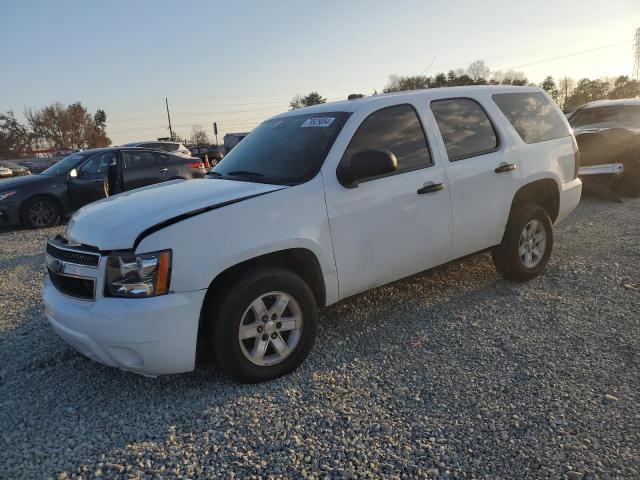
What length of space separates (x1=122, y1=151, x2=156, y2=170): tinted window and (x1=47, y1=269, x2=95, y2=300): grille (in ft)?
23.7

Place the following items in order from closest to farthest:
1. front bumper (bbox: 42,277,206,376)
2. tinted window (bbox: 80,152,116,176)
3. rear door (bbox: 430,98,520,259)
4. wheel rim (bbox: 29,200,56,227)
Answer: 1. front bumper (bbox: 42,277,206,376)
2. rear door (bbox: 430,98,520,259)
3. wheel rim (bbox: 29,200,56,227)
4. tinted window (bbox: 80,152,116,176)

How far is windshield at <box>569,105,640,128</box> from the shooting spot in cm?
919

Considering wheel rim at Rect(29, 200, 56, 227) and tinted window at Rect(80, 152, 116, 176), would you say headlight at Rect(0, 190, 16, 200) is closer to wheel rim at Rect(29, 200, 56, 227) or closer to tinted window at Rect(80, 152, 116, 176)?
wheel rim at Rect(29, 200, 56, 227)

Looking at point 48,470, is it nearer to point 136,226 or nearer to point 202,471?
point 202,471

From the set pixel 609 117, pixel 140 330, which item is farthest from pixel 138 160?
pixel 609 117

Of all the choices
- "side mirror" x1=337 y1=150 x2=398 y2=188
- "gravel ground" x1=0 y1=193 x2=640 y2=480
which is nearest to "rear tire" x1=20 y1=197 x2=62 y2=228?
"gravel ground" x1=0 y1=193 x2=640 y2=480

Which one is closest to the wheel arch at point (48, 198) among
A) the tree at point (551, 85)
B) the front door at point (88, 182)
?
the front door at point (88, 182)

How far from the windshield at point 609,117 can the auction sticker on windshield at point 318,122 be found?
26.2ft

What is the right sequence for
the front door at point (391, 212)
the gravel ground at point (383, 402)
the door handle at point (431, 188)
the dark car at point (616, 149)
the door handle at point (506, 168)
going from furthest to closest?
the dark car at point (616, 149) < the door handle at point (506, 168) < the door handle at point (431, 188) < the front door at point (391, 212) < the gravel ground at point (383, 402)

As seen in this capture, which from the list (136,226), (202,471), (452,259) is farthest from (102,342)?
(452,259)

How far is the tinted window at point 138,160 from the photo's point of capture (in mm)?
9773

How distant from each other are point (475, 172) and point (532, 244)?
1202 millimetres

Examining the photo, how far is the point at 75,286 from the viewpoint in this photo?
292 cm

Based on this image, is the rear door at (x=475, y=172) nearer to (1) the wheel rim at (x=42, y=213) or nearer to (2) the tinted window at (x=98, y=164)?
(2) the tinted window at (x=98, y=164)
